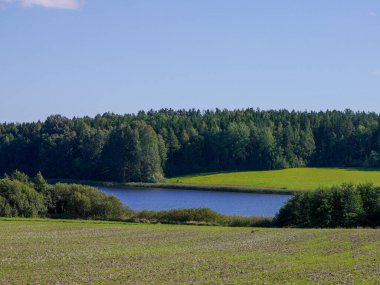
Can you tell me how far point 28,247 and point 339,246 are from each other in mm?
16485

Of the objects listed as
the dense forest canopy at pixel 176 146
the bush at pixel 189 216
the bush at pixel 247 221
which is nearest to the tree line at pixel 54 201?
the bush at pixel 189 216

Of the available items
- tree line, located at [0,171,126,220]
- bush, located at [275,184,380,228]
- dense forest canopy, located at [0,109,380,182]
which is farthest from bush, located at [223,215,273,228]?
dense forest canopy, located at [0,109,380,182]

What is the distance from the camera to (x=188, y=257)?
3078 centimetres

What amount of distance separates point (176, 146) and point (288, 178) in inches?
1398

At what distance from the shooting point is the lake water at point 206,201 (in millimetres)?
80062

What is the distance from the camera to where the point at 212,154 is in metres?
155

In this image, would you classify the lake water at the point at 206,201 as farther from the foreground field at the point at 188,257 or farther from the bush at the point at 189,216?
the foreground field at the point at 188,257

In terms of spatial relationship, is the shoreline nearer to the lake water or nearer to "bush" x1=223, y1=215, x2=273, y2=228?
the lake water

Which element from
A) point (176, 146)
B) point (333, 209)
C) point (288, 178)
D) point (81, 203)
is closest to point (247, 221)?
point (333, 209)

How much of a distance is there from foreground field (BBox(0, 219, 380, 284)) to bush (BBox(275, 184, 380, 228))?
12.2 m

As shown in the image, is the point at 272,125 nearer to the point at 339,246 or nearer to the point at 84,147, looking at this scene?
the point at 84,147

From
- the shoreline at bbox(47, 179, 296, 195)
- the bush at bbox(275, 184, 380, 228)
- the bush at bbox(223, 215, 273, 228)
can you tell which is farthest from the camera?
the shoreline at bbox(47, 179, 296, 195)

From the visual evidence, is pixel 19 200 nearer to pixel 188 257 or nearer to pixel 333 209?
pixel 333 209

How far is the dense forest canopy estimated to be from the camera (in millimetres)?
134875
